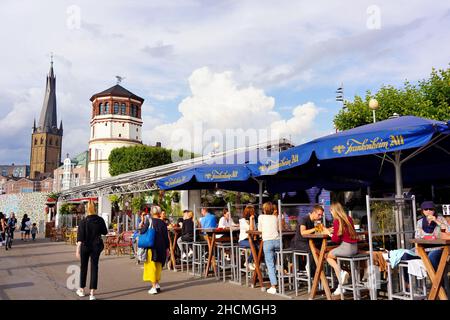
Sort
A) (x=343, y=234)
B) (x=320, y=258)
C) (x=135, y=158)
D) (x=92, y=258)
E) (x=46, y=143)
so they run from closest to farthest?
(x=343, y=234) < (x=320, y=258) < (x=92, y=258) < (x=135, y=158) < (x=46, y=143)

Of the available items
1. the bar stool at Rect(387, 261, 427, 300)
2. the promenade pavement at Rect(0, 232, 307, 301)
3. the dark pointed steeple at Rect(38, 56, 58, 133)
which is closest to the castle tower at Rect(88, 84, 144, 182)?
the promenade pavement at Rect(0, 232, 307, 301)

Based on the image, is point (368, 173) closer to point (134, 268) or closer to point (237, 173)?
point (237, 173)

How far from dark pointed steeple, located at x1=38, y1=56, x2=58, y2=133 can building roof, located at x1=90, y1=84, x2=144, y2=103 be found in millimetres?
76772

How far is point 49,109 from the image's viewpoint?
134 metres

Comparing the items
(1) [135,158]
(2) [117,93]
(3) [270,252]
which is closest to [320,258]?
(3) [270,252]

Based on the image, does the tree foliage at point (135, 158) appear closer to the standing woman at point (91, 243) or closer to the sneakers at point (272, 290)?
the standing woman at point (91, 243)

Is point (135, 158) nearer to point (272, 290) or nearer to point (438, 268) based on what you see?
point (272, 290)

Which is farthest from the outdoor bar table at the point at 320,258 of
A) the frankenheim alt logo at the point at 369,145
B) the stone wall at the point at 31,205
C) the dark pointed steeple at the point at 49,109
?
the dark pointed steeple at the point at 49,109

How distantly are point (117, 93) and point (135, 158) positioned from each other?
41.2 ft

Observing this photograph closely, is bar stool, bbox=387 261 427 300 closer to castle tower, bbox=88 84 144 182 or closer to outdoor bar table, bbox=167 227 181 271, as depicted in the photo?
outdoor bar table, bbox=167 227 181 271

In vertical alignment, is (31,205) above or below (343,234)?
above

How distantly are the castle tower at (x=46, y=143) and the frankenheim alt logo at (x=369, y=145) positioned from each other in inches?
5492

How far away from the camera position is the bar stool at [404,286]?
546cm
